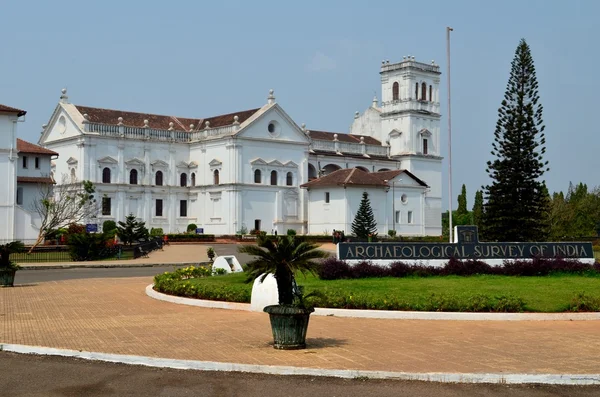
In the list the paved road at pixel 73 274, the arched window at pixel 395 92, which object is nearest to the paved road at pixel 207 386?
the paved road at pixel 73 274

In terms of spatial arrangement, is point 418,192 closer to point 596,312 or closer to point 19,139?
point 19,139

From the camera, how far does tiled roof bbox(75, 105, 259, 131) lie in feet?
244

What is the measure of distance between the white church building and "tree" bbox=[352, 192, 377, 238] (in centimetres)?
163

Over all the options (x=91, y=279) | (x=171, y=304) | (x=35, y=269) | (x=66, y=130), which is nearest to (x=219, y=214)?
(x=66, y=130)

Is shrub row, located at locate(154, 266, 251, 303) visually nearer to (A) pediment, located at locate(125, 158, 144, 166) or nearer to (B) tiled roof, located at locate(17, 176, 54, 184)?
(B) tiled roof, located at locate(17, 176, 54, 184)

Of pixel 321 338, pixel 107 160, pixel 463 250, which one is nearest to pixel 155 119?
pixel 107 160

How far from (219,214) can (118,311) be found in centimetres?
5746

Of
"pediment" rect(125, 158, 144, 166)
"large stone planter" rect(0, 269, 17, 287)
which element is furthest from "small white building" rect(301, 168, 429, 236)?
"large stone planter" rect(0, 269, 17, 287)

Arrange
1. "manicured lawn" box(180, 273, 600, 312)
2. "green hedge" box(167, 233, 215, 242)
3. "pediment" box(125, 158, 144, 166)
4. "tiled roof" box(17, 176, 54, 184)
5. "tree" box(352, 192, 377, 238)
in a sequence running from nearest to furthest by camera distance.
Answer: "manicured lawn" box(180, 273, 600, 312)
"tiled roof" box(17, 176, 54, 184)
"green hedge" box(167, 233, 215, 242)
"tree" box(352, 192, 377, 238)
"pediment" box(125, 158, 144, 166)

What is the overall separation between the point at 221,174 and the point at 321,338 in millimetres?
62670

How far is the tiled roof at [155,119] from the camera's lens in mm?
74438

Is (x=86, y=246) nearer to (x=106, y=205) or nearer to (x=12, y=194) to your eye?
(x=12, y=194)

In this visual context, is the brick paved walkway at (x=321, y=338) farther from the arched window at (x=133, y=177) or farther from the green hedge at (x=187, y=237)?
the arched window at (x=133, y=177)

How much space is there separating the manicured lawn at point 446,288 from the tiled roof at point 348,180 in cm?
5182
